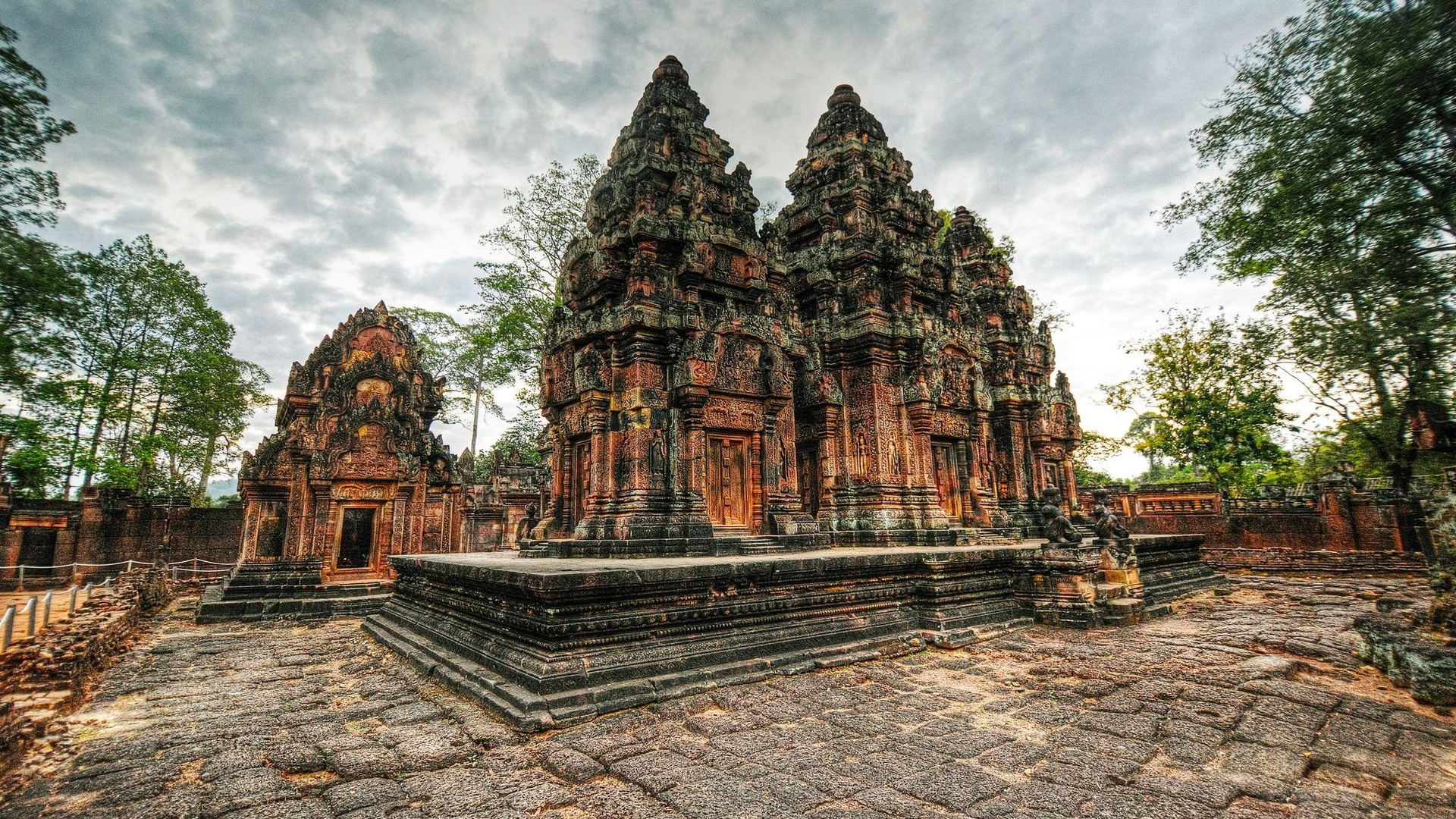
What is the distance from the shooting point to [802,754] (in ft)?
12.0

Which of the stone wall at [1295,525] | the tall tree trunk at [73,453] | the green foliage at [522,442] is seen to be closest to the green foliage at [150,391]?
the tall tree trunk at [73,453]

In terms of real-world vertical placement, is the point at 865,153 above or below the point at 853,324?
above

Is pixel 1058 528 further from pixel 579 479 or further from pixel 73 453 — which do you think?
pixel 73 453

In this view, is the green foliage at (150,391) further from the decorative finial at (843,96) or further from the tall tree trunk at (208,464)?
the decorative finial at (843,96)

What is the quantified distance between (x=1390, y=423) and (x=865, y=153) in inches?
357

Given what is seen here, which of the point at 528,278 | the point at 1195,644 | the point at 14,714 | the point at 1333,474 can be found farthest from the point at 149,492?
the point at 1333,474

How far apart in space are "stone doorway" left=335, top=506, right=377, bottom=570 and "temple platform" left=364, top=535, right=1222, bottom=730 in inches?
125

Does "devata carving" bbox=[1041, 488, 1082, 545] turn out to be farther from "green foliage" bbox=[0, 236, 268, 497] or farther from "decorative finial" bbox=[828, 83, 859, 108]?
"green foliage" bbox=[0, 236, 268, 497]

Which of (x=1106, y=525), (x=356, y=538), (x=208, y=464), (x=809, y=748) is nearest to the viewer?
(x=809, y=748)

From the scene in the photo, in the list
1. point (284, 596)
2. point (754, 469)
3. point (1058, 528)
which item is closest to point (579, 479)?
point (754, 469)

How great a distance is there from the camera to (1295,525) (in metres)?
18.0

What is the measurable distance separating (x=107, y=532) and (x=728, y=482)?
18.5 meters

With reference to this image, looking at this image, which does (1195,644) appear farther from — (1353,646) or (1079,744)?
(1079,744)

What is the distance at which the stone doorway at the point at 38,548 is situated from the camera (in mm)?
15695
